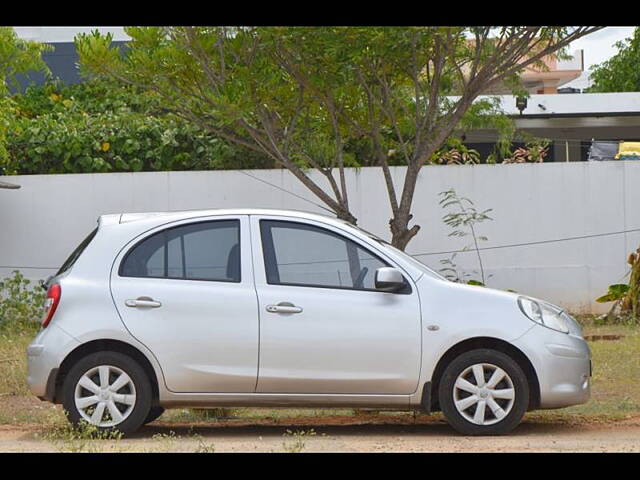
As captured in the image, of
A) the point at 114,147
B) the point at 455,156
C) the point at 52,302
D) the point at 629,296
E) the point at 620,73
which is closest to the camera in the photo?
the point at 52,302

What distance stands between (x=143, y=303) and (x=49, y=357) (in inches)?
29.5

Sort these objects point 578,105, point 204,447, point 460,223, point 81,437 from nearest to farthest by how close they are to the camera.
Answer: point 204,447 < point 81,437 < point 460,223 < point 578,105

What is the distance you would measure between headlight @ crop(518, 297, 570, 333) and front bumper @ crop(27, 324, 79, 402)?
124 inches

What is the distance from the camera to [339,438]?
859 cm

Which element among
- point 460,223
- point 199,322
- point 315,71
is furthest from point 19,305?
point 199,322

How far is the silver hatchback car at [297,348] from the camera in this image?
330 inches

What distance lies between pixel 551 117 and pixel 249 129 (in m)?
12.1

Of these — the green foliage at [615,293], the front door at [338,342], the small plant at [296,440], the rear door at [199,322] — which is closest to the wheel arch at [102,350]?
the rear door at [199,322]

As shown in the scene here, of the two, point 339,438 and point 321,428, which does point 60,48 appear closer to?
point 321,428

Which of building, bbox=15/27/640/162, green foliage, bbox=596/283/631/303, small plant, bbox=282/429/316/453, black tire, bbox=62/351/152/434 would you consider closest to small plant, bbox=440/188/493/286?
green foliage, bbox=596/283/631/303

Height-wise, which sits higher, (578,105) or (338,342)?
(578,105)

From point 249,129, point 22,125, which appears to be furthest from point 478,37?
point 22,125

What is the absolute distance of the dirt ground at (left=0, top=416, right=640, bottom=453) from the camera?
7.91 metres
